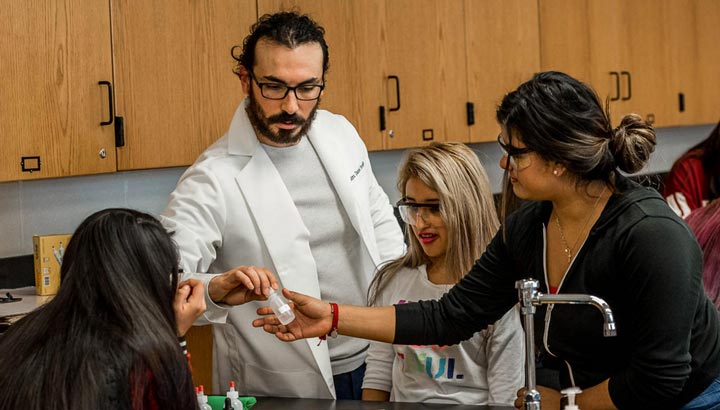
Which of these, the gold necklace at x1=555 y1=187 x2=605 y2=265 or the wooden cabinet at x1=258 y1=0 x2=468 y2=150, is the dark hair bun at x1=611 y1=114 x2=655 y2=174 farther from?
the wooden cabinet at x1=258 y1=0 x2=468 y2=150

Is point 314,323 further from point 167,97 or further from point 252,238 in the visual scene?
point 167,97

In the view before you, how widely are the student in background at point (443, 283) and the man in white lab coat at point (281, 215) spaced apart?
135 mm

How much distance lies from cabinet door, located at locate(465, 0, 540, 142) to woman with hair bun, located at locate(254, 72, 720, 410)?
1.87 m

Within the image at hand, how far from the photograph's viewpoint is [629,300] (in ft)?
6.53

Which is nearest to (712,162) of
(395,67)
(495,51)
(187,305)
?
(495,51)

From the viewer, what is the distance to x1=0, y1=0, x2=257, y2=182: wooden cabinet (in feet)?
8.93

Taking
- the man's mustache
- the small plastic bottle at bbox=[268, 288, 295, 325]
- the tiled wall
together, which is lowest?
the small plastic bottle at bbox=[268, 288, 295, 325]

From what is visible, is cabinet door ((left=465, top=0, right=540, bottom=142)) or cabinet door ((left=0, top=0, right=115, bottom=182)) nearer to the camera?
cabinet door ((left=0, top=0, right=115, bottom=182))

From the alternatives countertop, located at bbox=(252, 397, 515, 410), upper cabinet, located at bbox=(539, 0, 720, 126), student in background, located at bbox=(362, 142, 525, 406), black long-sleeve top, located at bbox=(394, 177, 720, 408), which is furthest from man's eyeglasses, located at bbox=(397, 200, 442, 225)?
upper cabinet, located at bbox=(539, 0, 720, 126)

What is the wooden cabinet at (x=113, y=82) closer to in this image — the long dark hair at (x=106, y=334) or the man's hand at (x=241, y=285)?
the man's hand at (x=241, y=285)

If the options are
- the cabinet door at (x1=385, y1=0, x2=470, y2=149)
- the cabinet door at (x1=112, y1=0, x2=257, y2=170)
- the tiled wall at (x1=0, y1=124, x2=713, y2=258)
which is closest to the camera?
the cabinet door at (x1=112, y1=0, x2=257, y2=170)

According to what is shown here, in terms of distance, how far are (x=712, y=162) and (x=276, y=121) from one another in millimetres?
2289

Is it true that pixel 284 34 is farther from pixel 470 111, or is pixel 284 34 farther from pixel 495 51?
pixel 495 51

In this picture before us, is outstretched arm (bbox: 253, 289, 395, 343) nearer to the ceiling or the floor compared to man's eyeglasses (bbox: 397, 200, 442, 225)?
nearer to the floor
